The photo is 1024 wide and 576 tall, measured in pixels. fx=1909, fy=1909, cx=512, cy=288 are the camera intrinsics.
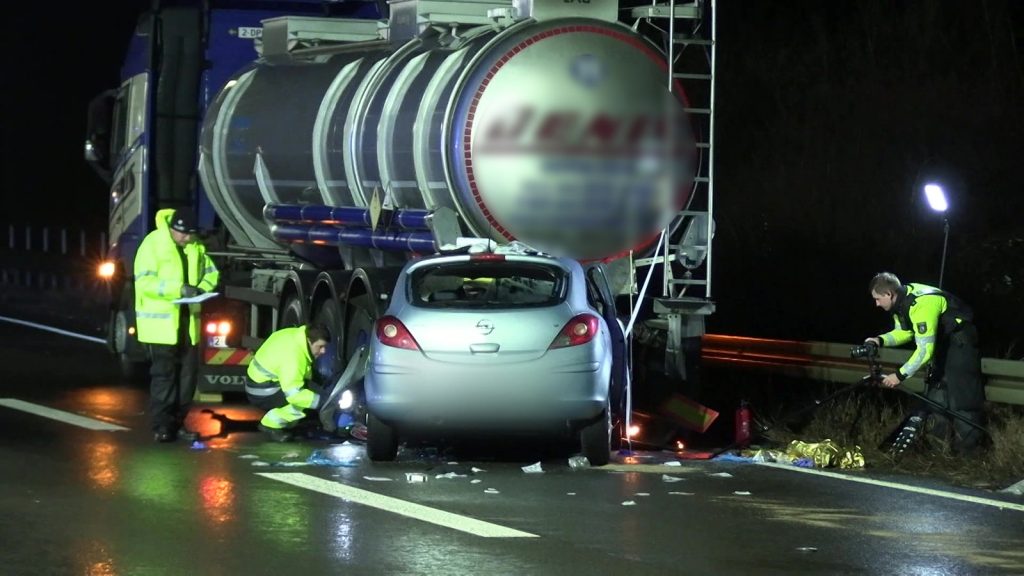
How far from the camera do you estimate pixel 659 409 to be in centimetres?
1346

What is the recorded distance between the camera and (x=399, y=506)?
400 inches

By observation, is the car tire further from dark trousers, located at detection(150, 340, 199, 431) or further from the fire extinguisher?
the fire extinguisher

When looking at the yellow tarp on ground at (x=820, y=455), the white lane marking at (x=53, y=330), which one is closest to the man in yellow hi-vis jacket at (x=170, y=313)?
the yellow tarp on ground at (x=820, y=455)

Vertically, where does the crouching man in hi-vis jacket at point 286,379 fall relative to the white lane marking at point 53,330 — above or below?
above

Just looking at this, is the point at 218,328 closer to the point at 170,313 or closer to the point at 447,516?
the point at 170,313

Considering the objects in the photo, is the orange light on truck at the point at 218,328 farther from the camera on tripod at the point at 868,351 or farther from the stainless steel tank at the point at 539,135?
the camera on tripod at the point at 868,351

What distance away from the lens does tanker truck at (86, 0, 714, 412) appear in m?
13.0

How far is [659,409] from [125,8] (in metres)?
45.4

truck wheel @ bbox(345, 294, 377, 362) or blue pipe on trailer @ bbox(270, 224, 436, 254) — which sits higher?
blue pipe on trailer @ bbox(270, 224, 436, 254)

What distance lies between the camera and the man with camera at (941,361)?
1210cm

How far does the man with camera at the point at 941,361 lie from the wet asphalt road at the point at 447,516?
3.62ft

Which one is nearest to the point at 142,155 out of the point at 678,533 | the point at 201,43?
the point at 201,43

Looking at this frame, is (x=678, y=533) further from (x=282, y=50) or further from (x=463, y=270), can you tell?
(x=282, y=50)

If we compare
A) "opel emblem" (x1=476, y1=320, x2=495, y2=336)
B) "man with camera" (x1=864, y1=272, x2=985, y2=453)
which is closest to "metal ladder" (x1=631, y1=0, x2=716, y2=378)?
"man with camera" (x1=864, y1=272, x2=985, y2=453)
